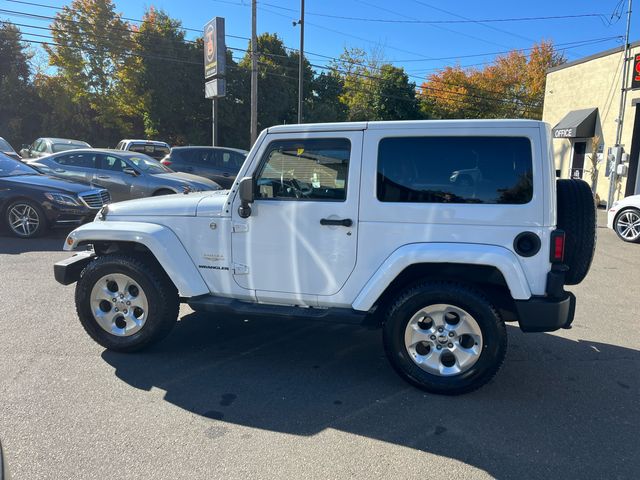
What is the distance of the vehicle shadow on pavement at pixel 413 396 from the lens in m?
2.81

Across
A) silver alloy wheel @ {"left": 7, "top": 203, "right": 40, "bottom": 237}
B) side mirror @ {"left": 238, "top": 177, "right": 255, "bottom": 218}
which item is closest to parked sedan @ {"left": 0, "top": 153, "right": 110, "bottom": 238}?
silver alloy wheel @ {"left": 7, "top": 203, "right": 40, "bottom": 237}

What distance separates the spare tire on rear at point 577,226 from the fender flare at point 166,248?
9.16 feet

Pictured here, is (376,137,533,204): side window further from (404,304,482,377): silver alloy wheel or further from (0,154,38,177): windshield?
(0,154,38,177): windshield

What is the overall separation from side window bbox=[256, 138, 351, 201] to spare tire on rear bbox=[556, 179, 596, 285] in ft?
5.20

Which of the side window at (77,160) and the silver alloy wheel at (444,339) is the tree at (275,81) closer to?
the side window at (77,160)

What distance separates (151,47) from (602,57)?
26.2m

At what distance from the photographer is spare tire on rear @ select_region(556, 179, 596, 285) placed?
340cm

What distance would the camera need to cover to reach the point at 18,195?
28.3 feet

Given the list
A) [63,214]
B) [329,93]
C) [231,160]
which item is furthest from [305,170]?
[329,93]

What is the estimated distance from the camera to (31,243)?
8.41 metres

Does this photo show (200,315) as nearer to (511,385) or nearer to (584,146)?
(511,385)

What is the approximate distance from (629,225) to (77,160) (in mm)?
12254

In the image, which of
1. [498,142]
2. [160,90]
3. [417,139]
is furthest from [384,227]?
[160,90]

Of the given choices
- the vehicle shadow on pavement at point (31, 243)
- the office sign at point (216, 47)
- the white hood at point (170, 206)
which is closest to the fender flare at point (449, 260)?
the white hood at point (170, 206)
